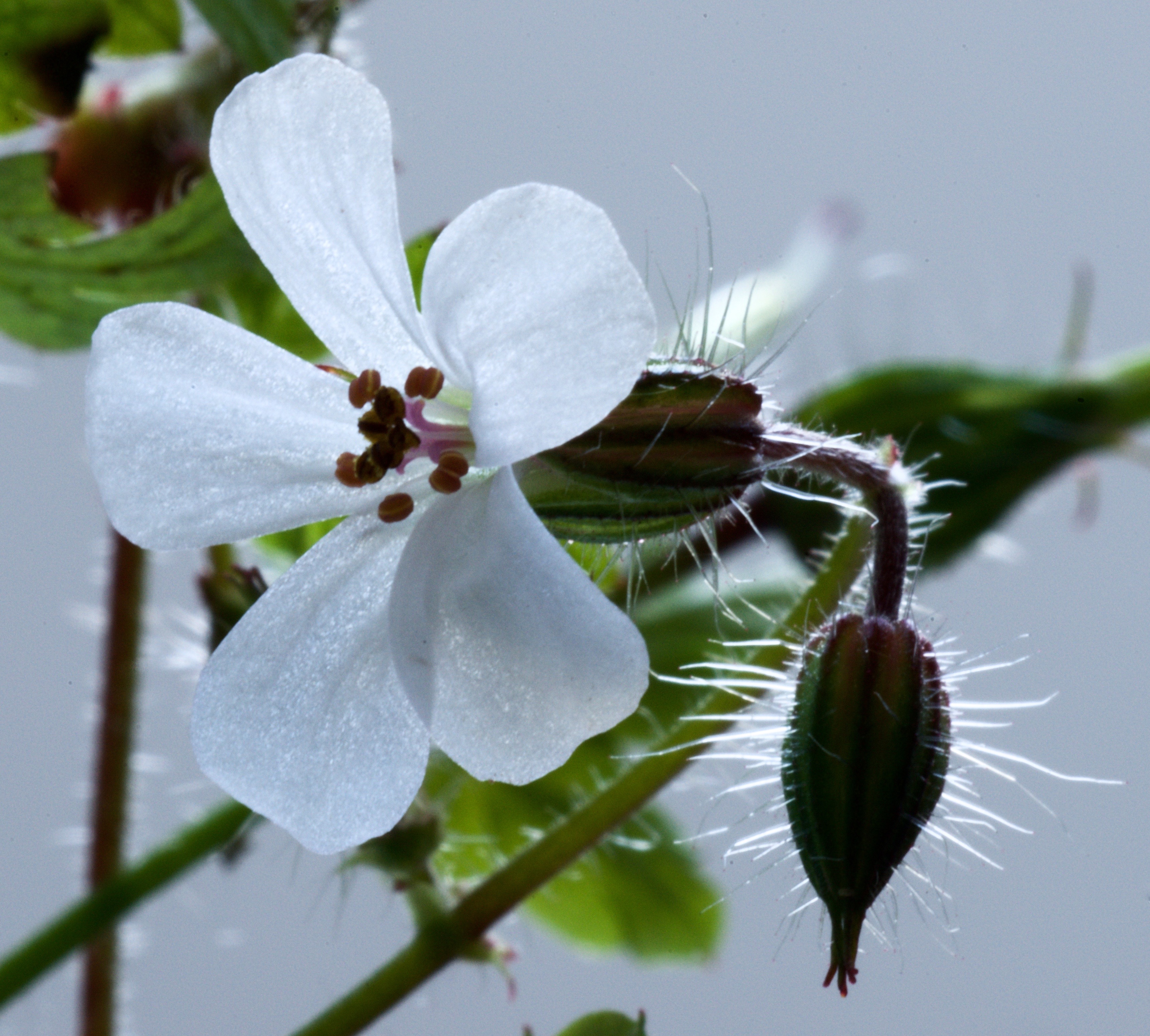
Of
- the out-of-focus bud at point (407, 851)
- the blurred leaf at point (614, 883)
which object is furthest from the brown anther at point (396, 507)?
the blurred leaf at point (614, 883)

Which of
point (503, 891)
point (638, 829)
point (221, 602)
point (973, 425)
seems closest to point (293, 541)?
point (221, 602)

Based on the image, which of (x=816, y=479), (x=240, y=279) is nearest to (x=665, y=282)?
(x=816, y=479)

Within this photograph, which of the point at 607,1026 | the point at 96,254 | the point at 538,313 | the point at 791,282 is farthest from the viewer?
the point at 791,282

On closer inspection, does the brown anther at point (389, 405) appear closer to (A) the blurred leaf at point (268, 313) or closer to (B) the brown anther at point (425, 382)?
(B) the brown anther at point (425, 382)

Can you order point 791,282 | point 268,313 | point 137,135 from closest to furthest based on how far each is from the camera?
point 268,313 < point 137,135 < point 791,282

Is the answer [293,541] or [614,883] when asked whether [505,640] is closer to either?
[293,541]

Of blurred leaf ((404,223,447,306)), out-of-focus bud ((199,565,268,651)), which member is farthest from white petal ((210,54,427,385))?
out-of-focus bud ((199,565,268,651))
